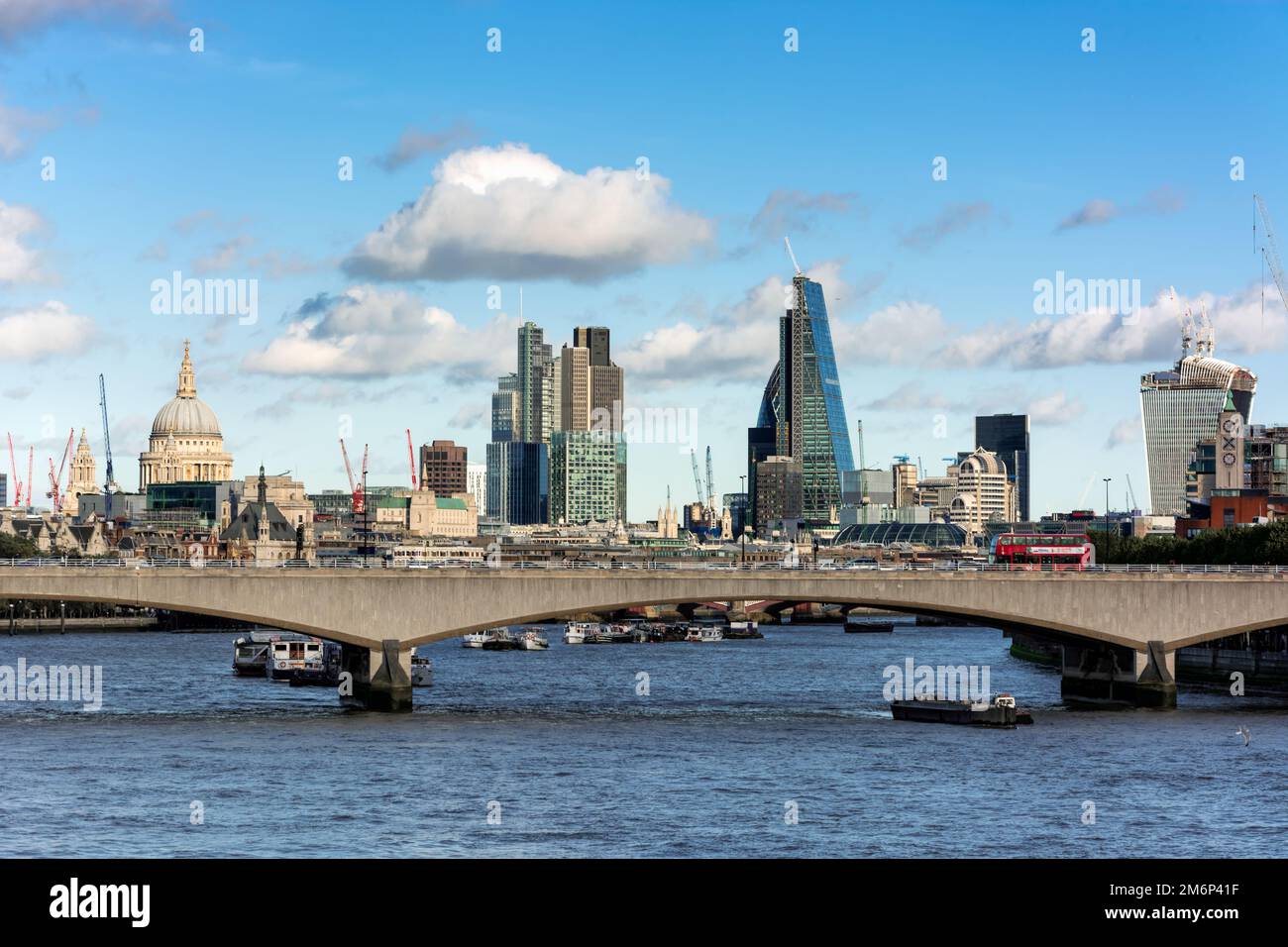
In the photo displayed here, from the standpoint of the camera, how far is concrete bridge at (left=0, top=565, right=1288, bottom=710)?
87938 mm

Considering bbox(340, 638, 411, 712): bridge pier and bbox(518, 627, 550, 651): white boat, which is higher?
bbox(340, 638, 411, 712): bridge pier

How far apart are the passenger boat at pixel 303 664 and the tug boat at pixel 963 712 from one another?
42206mm

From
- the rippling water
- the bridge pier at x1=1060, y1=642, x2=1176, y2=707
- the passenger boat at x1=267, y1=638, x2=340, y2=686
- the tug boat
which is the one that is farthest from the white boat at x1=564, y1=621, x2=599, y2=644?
the tug boat

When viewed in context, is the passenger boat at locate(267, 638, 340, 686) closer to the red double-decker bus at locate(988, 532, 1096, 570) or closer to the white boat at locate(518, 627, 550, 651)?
the white boat at locate(518, 627, 550, 651)

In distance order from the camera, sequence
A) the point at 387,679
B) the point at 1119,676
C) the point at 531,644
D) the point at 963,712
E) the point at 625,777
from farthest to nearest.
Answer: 1. the point at 531,644
2. the point at 1119,676
3. the point at 387,679
4. the point at 963,712
5. the point at 625,777

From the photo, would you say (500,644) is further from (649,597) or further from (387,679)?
(387,679)

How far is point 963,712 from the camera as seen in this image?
87625 millimetres

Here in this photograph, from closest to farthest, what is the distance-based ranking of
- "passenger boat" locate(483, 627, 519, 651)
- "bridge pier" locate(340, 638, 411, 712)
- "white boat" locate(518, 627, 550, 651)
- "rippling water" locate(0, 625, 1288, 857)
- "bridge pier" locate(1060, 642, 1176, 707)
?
"rippling water" locate(0, 625, 1288, 857) → "bridge pier" locate(340, 638, 411, 712) → "bridge pier" locate(1060, 642, 1176, 707) → "white boat" locate(518, 627, 550, 651) → "passenger boat" locate(483, 627, 519, 651)

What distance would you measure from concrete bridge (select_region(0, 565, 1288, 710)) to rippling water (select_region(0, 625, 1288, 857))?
3.99 meters

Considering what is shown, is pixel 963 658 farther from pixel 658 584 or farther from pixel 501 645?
pixel 658 584

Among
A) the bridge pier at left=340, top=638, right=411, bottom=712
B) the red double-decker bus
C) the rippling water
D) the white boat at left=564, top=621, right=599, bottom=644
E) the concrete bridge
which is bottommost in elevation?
the white boat at left=564, top=621, right=599, bottom=644

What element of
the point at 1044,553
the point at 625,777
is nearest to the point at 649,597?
the point at 625,777

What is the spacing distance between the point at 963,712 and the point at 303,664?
54.7 meters
